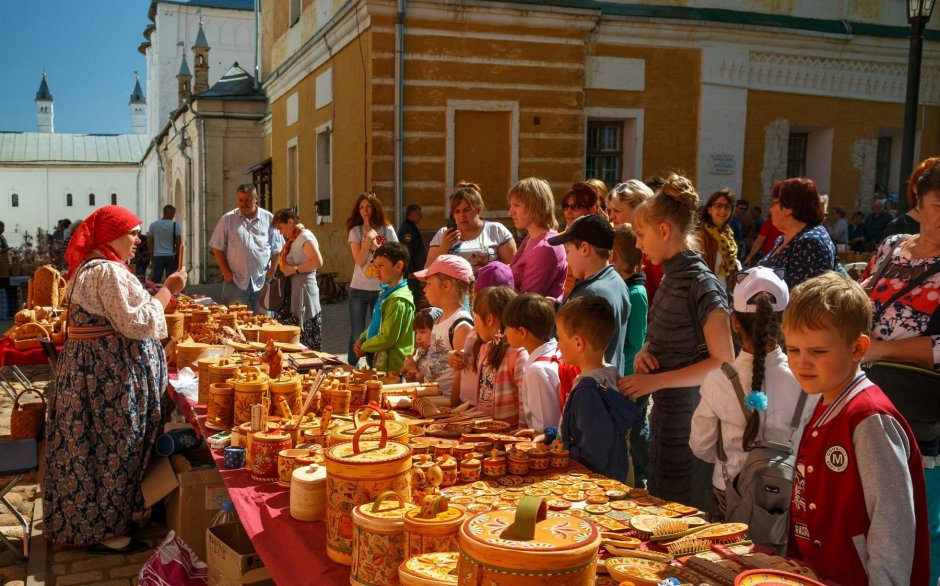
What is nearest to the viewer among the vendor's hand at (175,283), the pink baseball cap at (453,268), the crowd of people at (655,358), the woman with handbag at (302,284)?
the crowd of people at (655,358)

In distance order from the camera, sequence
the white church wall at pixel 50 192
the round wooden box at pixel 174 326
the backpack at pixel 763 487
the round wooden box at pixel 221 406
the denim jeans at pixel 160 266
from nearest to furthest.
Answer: the backpack at pixel 763 487 < the round wooden box at pixel 221 406 < the round wooden box at pixel 174 326 < the denim jeans at pixel 160 266 < the white church wall at pixel 50 192

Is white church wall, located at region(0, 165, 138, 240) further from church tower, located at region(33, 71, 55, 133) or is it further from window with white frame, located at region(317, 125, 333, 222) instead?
window with white frame, located at region(317, 125, 333, 222)

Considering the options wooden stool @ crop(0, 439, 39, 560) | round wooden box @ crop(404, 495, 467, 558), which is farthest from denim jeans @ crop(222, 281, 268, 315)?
round wooden box @ crop(404, 495, 467, 558)

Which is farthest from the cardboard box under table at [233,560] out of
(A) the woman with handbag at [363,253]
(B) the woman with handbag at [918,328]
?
(A) the woman with handbag at [363,253]

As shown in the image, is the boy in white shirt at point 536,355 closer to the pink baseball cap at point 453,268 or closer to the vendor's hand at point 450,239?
the pink baseball cap at point 453,268

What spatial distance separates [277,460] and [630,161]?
1200 cm

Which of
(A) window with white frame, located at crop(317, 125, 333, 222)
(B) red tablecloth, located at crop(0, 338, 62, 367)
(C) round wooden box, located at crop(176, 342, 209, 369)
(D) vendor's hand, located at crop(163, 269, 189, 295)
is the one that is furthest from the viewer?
(A) window with white frame, located at crop(317, 125, 333, 222)

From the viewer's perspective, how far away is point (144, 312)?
3.95 metres

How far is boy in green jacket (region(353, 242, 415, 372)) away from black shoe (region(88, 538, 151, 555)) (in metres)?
1.62

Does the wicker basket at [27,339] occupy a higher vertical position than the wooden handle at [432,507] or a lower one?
lower

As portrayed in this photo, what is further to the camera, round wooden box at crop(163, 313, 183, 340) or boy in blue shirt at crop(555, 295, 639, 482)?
round wooden box at crop(163, 313, 183, 340)

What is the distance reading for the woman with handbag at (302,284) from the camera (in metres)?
7.02

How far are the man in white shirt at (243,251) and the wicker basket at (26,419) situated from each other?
10.0ft

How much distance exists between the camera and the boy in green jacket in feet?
16.0
